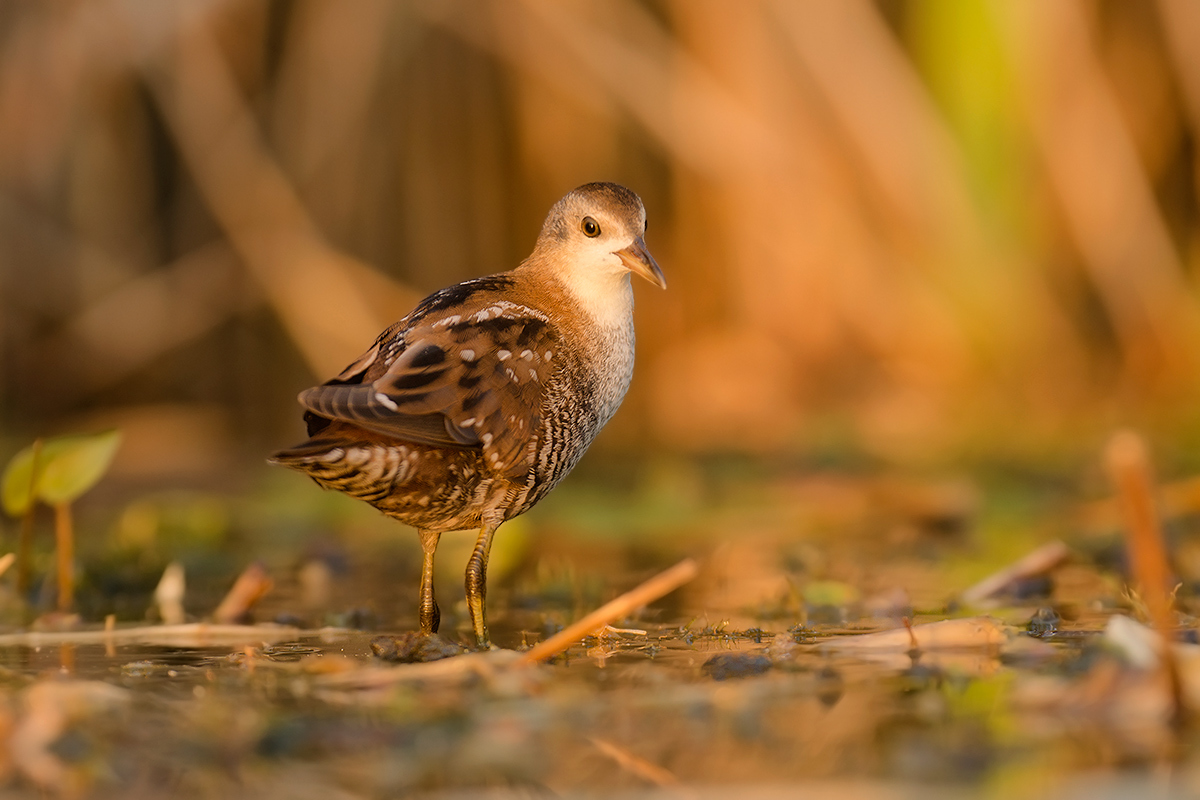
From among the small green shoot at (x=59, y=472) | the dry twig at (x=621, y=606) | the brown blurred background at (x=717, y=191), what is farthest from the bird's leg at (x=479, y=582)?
the brown blurred background at (x=717, y=191)

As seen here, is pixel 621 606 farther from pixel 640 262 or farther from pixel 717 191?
pixel 717 191

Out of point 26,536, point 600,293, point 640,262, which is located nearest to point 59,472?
point 26,536

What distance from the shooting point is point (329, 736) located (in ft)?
7.90

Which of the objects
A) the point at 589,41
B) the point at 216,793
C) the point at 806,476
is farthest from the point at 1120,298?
the point at 216,793

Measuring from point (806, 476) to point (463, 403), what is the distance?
3.45 m

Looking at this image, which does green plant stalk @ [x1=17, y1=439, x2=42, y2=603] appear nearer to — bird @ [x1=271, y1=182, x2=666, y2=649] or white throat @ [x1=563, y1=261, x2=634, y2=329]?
bird @ [x1=271, y1=182, x2=666, y2=649]

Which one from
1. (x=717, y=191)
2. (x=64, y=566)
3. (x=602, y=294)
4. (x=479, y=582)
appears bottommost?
(x=479, y=582)

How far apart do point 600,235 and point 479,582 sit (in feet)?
3.38

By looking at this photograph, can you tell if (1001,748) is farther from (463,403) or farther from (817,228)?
(817,228)

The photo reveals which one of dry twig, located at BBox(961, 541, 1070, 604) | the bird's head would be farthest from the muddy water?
the bird's head

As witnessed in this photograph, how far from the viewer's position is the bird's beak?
3902 millimetres

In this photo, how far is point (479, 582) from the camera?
142 inches

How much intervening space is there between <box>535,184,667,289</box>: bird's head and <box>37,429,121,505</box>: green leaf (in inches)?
51.3

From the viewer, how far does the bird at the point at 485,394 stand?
129 inches
